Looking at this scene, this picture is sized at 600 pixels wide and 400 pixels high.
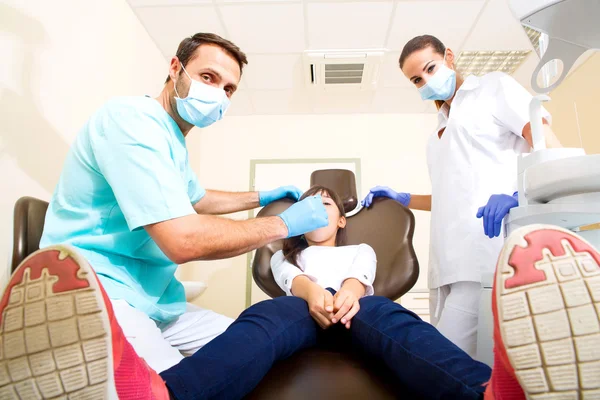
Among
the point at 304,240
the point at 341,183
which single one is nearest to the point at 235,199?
the point at 304,240

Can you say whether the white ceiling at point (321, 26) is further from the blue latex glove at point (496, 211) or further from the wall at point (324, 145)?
the blue latex glove at point (496, 211)

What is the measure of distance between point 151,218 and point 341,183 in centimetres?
102

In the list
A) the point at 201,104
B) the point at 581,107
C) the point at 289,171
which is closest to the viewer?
the point at 201,104

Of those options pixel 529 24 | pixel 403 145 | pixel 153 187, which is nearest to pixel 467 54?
pixel 403 145

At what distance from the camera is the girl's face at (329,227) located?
1.47m

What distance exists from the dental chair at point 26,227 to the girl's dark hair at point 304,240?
2.58 feet

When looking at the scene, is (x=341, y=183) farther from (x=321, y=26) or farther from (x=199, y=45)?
(x=321, y=26)

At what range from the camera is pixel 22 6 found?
4.90ft

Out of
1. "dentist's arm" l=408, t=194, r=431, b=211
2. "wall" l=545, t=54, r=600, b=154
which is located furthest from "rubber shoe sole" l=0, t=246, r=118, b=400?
"wall" l=545, t=54, r=600, b=154

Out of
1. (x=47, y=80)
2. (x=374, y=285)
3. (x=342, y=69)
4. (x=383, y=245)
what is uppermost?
(x=342, y=69)

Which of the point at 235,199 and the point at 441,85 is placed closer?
the point at 441,85

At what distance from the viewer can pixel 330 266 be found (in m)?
1.31

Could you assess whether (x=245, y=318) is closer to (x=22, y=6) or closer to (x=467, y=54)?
(x=22, y=6)

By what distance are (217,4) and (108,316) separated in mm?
2307
